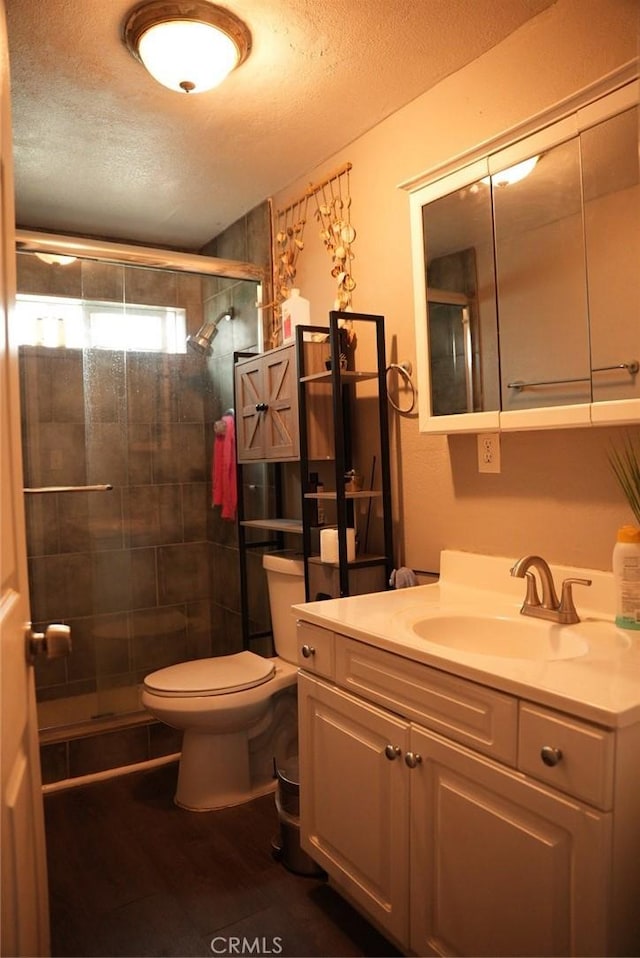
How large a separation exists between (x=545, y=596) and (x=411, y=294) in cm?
109

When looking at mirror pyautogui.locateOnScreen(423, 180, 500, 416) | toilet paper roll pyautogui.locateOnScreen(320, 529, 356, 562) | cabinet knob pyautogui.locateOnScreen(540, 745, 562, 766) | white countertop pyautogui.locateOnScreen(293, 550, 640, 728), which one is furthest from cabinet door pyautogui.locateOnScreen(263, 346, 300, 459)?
cabinet knob pyautogui.locateOnScreen(540, 745, 562, 766)

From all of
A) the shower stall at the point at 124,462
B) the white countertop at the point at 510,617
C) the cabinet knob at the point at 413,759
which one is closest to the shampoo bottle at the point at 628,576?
the white countertop at the point at 510,617

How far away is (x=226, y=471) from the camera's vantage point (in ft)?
10.0

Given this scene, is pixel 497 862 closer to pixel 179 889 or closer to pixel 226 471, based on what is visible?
pixel 179 889

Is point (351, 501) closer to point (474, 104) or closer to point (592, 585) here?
point (592, 585)

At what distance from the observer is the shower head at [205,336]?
316 centimetres

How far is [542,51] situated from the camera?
1734 millimetres

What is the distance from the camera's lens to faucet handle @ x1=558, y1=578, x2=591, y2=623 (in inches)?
61.4

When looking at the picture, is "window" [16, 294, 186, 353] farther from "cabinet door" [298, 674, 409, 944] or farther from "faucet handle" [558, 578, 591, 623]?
"faucet handle" [558, 578, 591, 623]

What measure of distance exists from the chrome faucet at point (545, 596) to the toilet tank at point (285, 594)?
3.21 ft

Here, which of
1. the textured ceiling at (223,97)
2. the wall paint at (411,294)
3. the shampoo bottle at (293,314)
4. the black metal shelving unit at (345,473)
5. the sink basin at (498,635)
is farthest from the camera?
the shampoo bottle at (293,314)

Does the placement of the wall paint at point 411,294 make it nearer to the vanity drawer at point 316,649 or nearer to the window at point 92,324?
the vanity drawer at point 316,649

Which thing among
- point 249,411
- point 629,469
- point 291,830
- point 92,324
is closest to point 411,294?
point 249,411

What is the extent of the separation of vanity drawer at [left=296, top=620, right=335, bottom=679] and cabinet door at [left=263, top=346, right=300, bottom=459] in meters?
0.73
